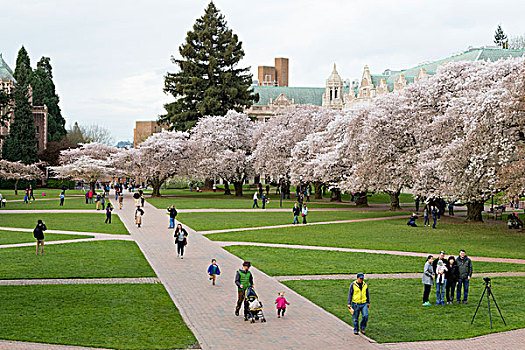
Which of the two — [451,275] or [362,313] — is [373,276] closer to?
[451,275]

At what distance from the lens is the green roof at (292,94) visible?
448ft

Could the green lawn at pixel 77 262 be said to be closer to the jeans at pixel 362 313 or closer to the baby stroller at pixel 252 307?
the baby stroller at pixel 252 307

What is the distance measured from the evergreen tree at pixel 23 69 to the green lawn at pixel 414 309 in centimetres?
8159

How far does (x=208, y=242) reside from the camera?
91.4ft

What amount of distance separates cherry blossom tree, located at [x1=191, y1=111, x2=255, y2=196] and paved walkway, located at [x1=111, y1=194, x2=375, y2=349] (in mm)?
43624

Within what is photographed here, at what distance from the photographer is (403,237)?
30.5 metres

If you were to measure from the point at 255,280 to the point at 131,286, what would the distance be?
151 inches

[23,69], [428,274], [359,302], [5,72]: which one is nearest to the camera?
[359,302]

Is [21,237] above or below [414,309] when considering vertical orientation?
above

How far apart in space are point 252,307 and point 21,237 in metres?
19.4

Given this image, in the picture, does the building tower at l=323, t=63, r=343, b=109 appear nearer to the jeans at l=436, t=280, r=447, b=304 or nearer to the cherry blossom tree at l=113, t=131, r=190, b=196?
the cherry blossom tree at l=113, t=131, r=190, b=196

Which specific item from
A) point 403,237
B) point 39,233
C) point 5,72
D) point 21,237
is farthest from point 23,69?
point 403,237

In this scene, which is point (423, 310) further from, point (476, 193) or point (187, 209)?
point (187, 209)

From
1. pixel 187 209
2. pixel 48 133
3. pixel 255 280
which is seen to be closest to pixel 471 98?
pixel 255 280
